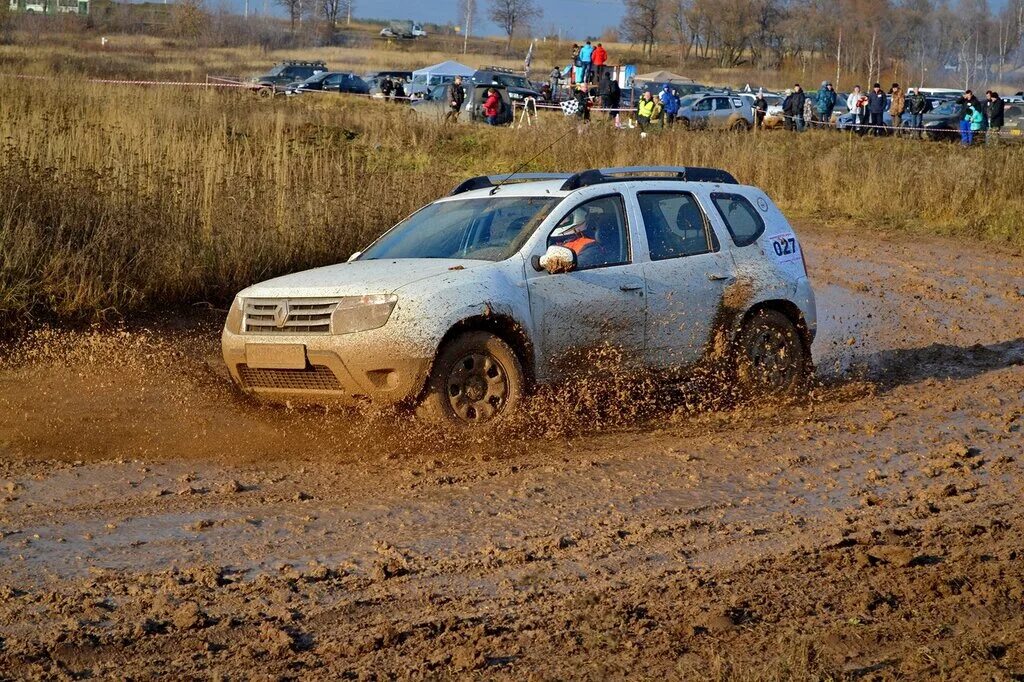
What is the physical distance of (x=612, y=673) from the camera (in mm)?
4312

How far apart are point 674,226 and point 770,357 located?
1.22 meters

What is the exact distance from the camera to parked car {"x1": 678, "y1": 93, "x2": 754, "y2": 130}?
4022cm

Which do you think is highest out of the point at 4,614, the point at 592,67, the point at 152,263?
the point at 592,67

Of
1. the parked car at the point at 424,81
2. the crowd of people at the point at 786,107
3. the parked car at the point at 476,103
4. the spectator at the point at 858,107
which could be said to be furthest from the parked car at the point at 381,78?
the spectator at the point at 858,107

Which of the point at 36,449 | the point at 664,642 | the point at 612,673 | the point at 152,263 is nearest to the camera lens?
the point at 612,673

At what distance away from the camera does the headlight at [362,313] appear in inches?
296

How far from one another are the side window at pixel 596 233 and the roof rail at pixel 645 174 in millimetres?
183

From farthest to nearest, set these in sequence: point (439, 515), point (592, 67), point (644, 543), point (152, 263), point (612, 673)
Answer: point (592, 67) → point (152, 263) → point (439, 515) → point (644, 543) → point (612, 673)

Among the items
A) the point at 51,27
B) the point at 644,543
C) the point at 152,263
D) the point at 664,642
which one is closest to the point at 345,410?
the point at 644,543

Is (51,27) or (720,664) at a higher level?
(51,27)

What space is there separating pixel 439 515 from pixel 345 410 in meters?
1.73

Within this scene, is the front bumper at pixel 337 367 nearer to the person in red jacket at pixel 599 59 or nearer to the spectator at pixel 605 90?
the spectator at pixel 605 90

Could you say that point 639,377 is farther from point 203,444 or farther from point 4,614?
point 4,614

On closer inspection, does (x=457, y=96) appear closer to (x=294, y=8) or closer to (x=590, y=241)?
(x=590, y=241)
